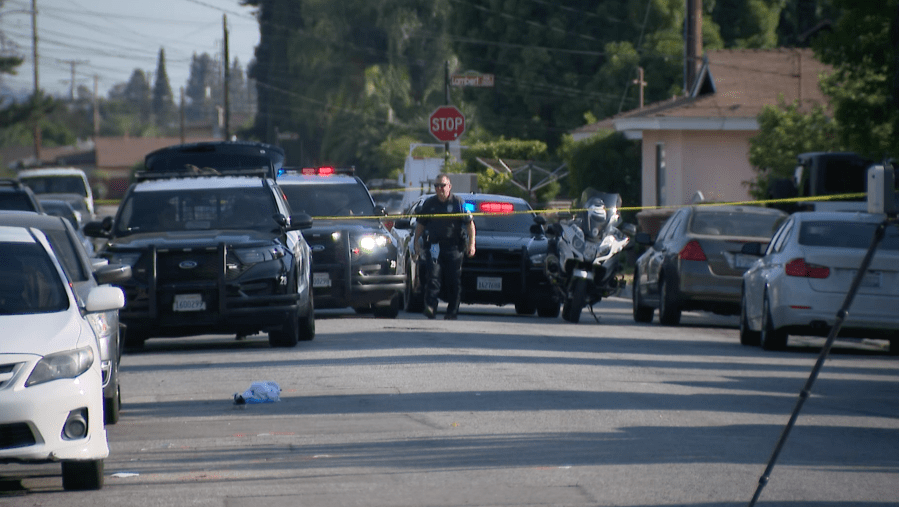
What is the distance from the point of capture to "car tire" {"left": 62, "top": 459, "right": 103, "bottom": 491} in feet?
25.3

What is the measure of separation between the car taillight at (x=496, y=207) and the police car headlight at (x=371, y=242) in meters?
2.50

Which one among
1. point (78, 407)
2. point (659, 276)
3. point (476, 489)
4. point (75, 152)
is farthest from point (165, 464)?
point (75, 152)

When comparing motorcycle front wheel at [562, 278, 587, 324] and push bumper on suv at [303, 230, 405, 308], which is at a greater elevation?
push bumper on suv at [303, 230, 405, 308]

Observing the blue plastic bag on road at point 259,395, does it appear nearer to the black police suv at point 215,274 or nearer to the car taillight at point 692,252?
the black police suv at point 215,274

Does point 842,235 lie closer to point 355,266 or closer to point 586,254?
point 586,254

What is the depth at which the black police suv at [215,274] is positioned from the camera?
14172 mm

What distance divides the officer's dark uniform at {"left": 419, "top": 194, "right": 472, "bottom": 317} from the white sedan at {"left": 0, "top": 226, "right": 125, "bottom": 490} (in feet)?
33.6

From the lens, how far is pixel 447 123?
30547 mm

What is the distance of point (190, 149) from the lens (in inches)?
936

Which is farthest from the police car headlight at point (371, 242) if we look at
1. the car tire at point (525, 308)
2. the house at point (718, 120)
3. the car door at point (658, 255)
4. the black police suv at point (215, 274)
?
the house at point (718, 120)

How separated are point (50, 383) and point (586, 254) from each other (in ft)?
38.8

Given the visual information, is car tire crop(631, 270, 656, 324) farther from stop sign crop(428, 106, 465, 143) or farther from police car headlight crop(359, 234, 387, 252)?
stop sign crop(428, 106, 465, 143)

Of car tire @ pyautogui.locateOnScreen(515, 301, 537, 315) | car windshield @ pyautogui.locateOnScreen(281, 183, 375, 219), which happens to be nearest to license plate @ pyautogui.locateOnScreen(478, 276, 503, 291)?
car tire @ pyautogui.locateOnScreen(515, 301, 537, 315)

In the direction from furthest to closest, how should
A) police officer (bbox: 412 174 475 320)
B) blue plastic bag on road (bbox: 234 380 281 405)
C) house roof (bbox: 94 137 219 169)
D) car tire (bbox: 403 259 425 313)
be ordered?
1. house roof (bbox: 94 137 219 169)
2. car tire (bbox: 403 259 425 313)
3. police officer (bbox: 412 174 475 320)
4. blue plastic bag on road (bbox: 234 380 281 405)
